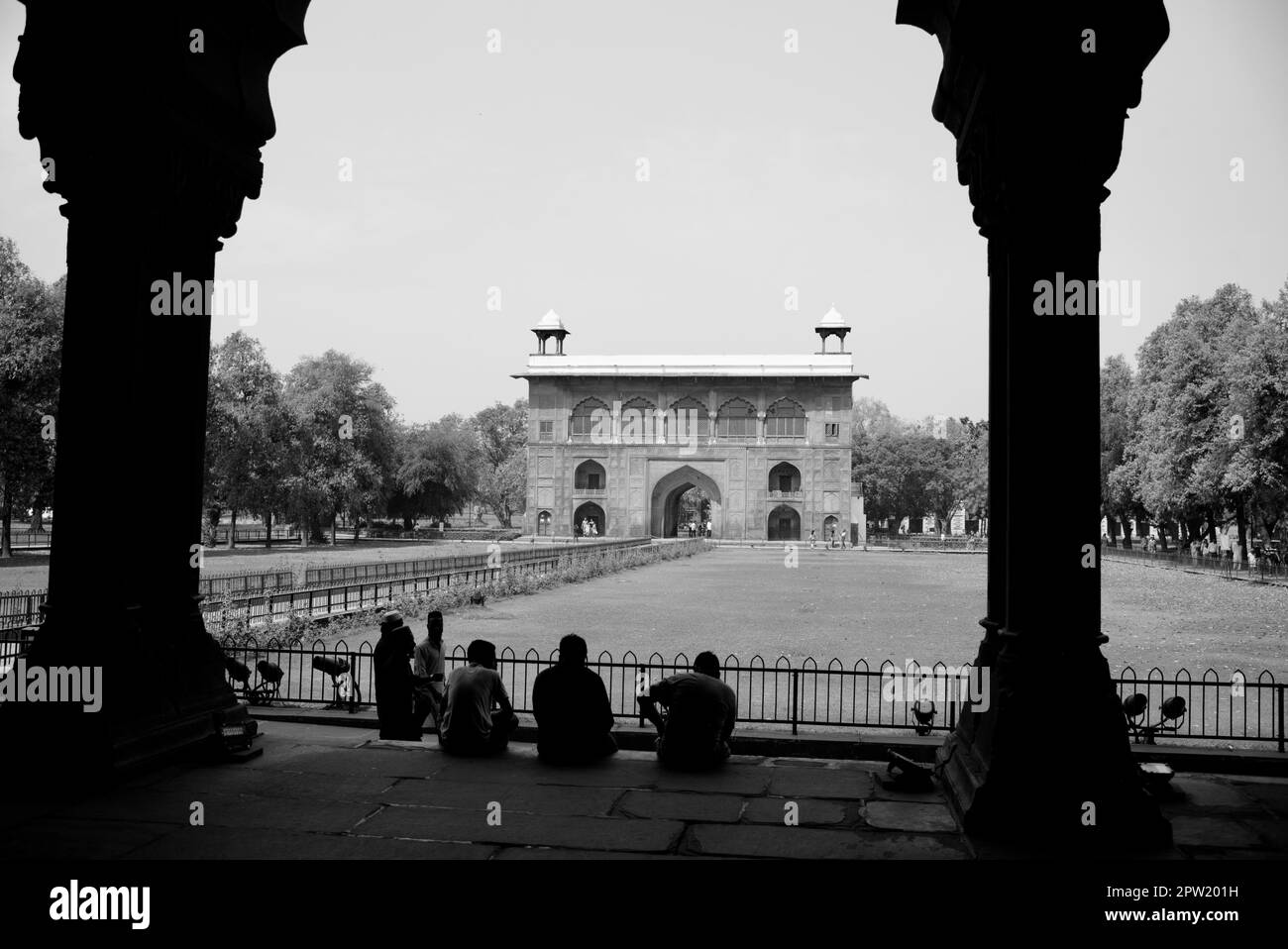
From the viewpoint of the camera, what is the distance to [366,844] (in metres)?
3.85

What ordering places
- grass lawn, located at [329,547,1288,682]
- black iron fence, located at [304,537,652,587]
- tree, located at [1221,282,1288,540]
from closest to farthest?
1. grass lawn, located at [329,547,1288,682]
2. black iron fence, located at [304,537,652,587]
3. tree, located at [1221,282,1288,540]

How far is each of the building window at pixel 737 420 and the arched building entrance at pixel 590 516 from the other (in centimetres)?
851

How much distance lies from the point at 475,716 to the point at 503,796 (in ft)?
3.15

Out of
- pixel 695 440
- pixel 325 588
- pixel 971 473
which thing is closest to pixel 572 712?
pixel 325 588

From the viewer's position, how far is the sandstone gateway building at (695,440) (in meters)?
54.6

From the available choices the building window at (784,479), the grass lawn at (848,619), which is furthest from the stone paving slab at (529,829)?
the building window at (784,479)

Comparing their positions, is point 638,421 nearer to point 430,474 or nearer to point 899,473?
point 430,474

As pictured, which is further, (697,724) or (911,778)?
(697,724)

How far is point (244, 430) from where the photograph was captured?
Answer: 38.8m

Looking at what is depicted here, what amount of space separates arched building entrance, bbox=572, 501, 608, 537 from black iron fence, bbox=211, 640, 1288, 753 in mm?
44161

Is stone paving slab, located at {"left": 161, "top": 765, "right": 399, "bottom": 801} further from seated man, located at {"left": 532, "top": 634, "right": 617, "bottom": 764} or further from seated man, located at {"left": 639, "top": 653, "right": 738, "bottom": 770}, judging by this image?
seated man, located at {"left": 639, "top": 653, "right": 738, "bottom": 770}

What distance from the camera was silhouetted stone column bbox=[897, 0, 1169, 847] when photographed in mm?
4051

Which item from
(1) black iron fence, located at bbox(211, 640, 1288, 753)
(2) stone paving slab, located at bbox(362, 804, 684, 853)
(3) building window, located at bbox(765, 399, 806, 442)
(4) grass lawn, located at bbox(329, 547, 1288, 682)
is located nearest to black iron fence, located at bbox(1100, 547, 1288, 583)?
(4) grass lawn, located at bbox(329, 547, 1288, 682)

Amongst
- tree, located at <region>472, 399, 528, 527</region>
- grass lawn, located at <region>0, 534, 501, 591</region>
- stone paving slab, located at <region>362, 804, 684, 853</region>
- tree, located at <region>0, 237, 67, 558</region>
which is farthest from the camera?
tree, located at <region>472, 399, 528, 527</region>
